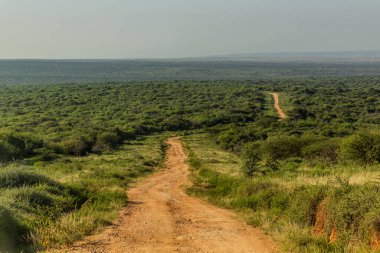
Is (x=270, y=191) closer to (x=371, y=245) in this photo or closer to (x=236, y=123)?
(x=371, y=245)

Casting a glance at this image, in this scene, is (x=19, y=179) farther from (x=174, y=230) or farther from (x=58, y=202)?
(x=174, y=230)

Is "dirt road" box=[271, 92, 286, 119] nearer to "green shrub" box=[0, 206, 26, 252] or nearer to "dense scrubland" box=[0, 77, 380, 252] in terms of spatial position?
"dense scrubland" box=[0, 77, 380, 252]

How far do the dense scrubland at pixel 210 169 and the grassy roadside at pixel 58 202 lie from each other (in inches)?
1.5

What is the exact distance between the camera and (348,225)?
898 centimetres

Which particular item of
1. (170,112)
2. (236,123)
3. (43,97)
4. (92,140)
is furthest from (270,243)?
(43,97)

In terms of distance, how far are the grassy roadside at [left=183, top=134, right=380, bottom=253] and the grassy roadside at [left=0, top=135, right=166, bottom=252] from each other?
4.36m

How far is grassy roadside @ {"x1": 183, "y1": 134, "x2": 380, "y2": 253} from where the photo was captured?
8.48 meters

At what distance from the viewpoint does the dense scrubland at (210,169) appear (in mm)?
9289

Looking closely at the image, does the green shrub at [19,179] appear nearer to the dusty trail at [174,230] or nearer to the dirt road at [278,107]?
the dusty trail at [174,230]

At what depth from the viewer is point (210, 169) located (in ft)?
70.4

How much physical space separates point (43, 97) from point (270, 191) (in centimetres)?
7109

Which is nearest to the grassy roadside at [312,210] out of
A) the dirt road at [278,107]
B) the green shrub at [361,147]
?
the green shrub at [361,147]

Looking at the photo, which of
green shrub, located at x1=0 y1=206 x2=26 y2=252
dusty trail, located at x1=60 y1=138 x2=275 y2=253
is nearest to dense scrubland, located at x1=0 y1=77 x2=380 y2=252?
green shrub, located at x1=0 y1=206 x2=26 y2=252

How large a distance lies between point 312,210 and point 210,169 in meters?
11.0
